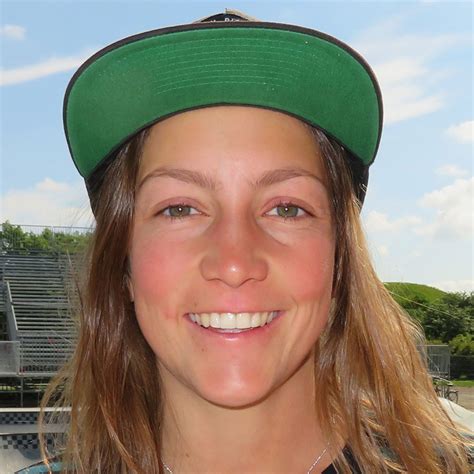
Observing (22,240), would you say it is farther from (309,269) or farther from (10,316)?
(309,269)

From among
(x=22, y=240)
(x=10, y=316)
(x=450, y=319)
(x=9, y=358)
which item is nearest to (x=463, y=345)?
(x=450, y=319)

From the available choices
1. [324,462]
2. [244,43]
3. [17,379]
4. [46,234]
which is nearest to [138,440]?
[324,462]

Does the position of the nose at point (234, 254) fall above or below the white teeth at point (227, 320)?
above

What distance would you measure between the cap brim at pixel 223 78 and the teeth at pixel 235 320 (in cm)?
39

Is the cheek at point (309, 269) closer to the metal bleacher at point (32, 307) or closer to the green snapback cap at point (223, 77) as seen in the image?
the green snapback cap at point (223, 77)

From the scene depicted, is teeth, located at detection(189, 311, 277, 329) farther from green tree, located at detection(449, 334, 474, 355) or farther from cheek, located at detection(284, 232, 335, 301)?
green tree, located at detection(449, 334, 474, 355)

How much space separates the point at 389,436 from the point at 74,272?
844 millimetres

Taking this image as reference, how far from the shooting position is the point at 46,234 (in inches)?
796

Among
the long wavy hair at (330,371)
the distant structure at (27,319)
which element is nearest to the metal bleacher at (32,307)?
the distant structure at (27,319)

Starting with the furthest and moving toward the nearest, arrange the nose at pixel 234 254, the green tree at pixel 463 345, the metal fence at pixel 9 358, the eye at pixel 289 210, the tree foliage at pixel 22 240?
the tree foliage at pixel 22 240 < the green tree at pixel 463 345 < the metal fence at pixel 9 358 < the eye at pixel 289 210 < the nose at pixel 234 254

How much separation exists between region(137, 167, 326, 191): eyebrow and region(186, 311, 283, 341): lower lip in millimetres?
247

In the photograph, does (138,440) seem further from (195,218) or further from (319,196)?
(319,196)

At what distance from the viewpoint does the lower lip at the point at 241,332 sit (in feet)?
4.89

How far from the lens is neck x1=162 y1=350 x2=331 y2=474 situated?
5.38ft
